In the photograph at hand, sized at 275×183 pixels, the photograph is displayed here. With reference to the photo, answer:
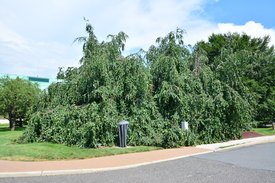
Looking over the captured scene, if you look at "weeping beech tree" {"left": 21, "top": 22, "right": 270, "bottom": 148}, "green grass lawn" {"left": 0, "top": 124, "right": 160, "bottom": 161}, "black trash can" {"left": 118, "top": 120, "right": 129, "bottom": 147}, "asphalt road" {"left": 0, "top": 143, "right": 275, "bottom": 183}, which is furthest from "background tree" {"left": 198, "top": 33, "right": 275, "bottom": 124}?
"asphalt road" {"left": 0, "top": 143, "right": 275, "bottom": 183}

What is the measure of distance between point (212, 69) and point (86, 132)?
10.4 metres

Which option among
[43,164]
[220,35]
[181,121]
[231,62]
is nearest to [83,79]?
[181,121]

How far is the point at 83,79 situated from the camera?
1753 cm

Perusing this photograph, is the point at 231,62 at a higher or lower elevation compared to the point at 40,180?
higher

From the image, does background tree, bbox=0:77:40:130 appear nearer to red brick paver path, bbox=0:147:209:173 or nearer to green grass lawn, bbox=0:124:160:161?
green grass lawn, bbox=0:124:160:161

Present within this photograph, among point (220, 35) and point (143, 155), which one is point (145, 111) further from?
point (220, 35)

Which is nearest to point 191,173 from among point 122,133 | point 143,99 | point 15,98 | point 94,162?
point 94,162

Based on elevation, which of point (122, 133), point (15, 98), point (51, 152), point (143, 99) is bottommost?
point (51, 152)

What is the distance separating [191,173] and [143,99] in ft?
26.5

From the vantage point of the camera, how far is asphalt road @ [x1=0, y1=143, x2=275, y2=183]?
29.8 feet

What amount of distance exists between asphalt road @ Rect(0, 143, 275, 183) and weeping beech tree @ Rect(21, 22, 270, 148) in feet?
14.1

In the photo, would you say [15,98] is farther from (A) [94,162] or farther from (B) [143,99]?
(A) [94,162]

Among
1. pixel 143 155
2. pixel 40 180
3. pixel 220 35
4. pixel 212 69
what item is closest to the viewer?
pixel 40 180

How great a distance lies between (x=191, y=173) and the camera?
32.7ft
